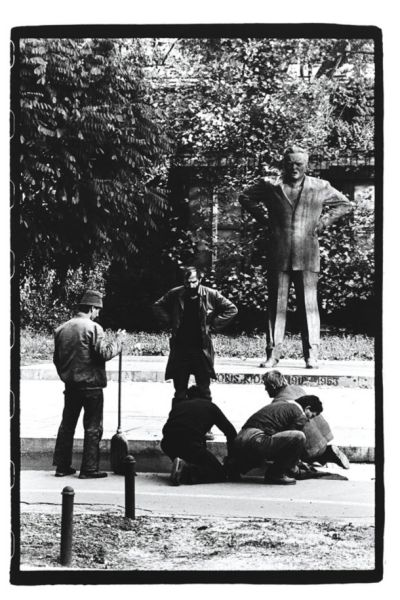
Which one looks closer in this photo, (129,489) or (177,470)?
(129,489)

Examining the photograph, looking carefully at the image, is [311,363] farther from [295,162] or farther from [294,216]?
[295,162]

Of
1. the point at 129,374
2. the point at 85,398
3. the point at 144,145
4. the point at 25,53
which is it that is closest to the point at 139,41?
the point at 25,53

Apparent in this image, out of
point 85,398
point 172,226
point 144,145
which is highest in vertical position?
point 144,145

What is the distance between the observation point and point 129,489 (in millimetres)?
8312

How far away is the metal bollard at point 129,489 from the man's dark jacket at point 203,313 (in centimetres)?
193

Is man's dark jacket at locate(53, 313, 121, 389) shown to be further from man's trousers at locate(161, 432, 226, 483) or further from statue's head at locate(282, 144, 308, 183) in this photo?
statue's head at locate(282, 144, 308, 183)

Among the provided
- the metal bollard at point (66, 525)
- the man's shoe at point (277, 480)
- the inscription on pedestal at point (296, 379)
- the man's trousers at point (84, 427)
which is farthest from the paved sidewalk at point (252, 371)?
the metal bollard at point (66, 525)

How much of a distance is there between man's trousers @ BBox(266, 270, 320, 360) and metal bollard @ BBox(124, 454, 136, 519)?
2.48m

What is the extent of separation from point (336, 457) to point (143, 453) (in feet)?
5.18

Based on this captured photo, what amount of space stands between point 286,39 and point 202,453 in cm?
321

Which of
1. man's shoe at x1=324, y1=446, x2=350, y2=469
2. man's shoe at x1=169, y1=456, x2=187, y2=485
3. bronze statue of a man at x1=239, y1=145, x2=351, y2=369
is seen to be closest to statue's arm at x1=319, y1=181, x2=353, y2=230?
bronze statue of a man at x1=239, y1=145, x2=351, y2=369

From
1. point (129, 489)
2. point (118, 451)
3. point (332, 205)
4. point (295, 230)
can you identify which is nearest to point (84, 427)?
point (118, 451)

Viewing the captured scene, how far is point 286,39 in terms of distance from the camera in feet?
27.5

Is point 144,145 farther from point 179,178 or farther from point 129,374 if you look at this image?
point 129,374
